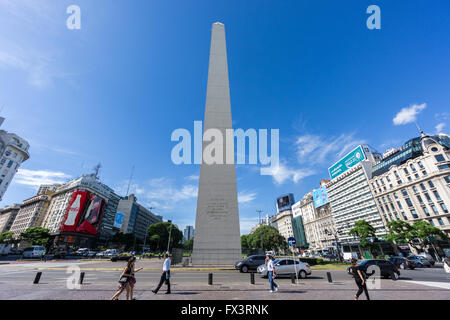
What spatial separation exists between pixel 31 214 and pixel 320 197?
129602 millimetres

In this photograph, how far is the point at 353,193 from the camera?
215 feet

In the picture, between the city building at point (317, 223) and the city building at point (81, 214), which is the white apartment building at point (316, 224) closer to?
the city building at point (317, 223)

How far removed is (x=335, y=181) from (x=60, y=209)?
373 ft

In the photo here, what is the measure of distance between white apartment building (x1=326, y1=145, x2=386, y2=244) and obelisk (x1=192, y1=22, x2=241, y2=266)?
55591 millimetres

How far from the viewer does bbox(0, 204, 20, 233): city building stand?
88.8 m

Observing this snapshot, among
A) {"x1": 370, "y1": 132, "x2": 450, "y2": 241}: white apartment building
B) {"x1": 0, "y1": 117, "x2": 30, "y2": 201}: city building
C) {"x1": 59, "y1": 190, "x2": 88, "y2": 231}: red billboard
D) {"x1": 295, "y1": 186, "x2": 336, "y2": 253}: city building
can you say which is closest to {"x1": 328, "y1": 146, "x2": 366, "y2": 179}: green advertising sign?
{"x1": 370, "y1": 132, "x2": 450, "y2": 241}: white apartment building

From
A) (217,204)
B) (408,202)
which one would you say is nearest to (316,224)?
(408,202)

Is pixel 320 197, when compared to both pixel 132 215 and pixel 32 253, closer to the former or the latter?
pixel 32 253

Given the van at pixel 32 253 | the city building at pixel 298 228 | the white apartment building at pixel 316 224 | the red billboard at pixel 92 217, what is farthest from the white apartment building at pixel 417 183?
the red billboard at pixel 92 217

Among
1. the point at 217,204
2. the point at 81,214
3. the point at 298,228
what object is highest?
the point at 81,214

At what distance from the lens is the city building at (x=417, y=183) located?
3991cm

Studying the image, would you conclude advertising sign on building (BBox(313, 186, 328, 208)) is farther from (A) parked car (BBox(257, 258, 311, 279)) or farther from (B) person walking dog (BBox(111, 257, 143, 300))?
(B) person walking dog (BBox(111, 257, 143, 300))
